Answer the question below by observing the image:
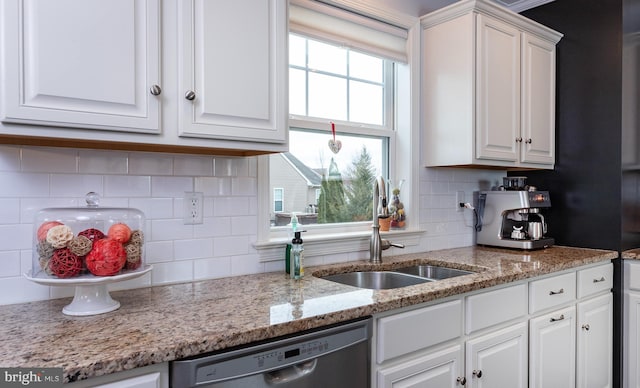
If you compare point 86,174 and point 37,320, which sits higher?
point 86,174

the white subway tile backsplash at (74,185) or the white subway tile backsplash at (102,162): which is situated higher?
the white subway tile backsplash at (102,162)

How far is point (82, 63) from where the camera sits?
1.22 m

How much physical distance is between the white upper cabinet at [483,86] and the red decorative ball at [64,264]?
6.38 feet

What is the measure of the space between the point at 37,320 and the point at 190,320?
1.41ft

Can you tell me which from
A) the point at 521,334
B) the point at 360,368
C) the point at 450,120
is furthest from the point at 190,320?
the point at 450,120

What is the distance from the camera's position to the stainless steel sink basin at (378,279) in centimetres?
210

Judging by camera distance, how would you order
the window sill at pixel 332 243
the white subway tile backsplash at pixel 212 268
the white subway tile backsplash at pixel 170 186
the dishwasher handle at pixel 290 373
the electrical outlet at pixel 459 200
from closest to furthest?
the dishwasher handle at pixel 290 373, the white subway tile backsplash at pixel 170 186, the white subway tile backsplash at pixel 212 268, the window sill at pixel 332 243, the electrical outlet at pixel 459 200

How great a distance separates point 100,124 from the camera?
1254 mm

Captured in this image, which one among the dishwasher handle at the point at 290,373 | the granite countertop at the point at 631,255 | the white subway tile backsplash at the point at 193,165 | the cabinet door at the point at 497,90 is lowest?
the dishwasher handle at the point at 290,373

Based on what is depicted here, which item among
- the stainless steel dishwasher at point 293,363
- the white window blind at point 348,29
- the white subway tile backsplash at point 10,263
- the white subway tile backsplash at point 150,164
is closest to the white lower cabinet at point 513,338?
the stainless steel dishwasher at point 293,363

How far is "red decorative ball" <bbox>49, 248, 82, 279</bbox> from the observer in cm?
121

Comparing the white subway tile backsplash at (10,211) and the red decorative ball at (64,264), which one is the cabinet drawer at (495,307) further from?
the white subway tile backsplash at (10,211)

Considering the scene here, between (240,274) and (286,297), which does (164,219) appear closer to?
Answer: (240,274)

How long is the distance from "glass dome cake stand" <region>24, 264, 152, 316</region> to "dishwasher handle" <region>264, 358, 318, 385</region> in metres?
0.50
